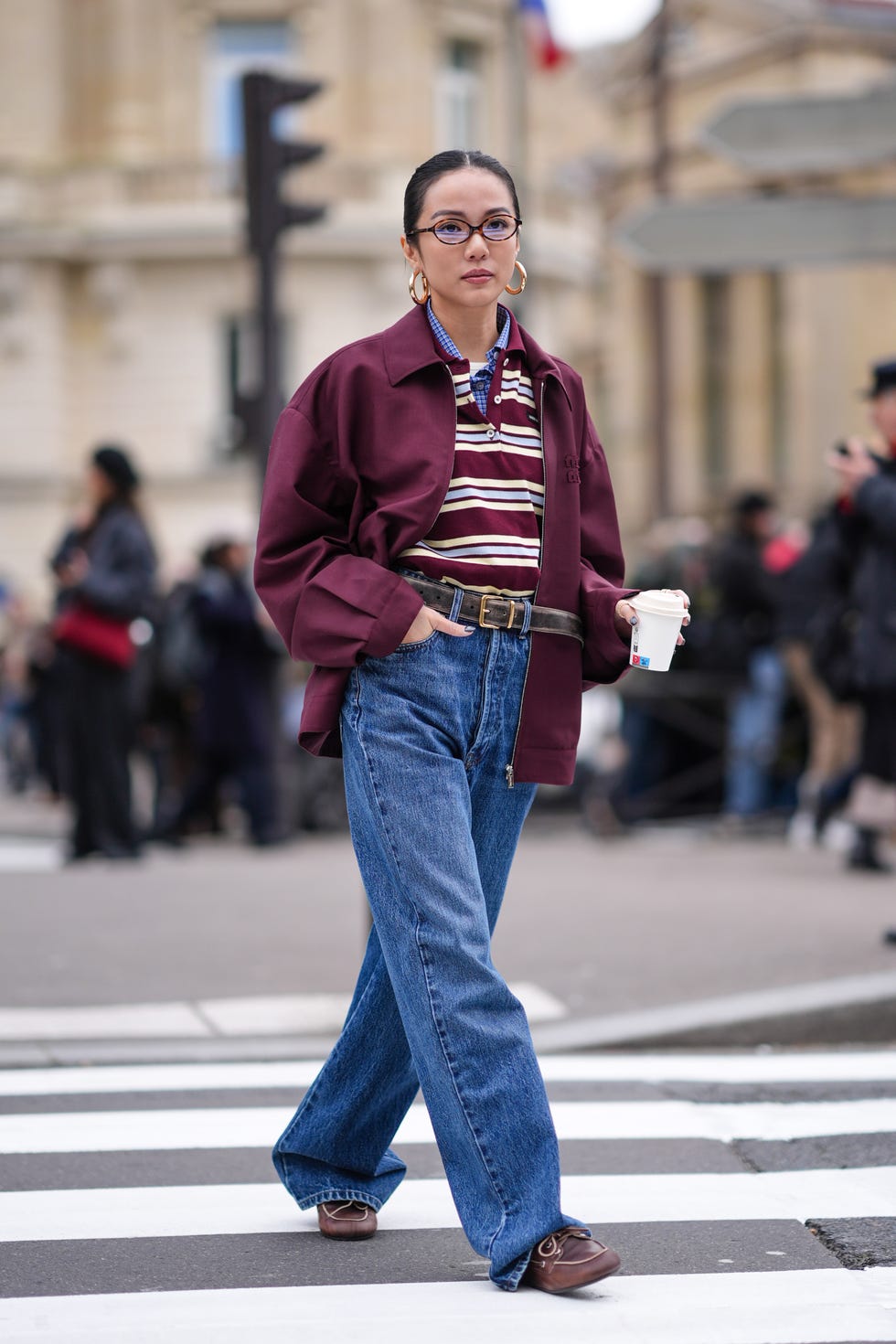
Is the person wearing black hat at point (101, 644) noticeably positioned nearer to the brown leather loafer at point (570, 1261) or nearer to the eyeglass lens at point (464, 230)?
the eyeglass lens at point (464, 230)

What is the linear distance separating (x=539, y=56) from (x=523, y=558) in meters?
24.4

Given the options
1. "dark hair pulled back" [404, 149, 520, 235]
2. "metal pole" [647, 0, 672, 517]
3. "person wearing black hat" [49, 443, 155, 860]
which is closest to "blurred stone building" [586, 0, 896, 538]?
"metal pole" [647, 0, 672, 517]

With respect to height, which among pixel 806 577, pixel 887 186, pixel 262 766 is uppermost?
pixel 887 186

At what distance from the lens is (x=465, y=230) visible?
13.1 ft

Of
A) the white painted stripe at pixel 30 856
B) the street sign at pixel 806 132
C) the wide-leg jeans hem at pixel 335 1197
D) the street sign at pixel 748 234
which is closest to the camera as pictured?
the wide-leg jeans hem at pixel 335 1197

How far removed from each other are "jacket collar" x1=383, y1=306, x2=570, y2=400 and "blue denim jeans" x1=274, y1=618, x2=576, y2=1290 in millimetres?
499

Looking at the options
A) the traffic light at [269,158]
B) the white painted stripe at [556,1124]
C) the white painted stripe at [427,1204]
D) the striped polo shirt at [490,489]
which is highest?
the traffic light at [269,158]

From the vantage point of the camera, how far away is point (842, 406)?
31.5 m

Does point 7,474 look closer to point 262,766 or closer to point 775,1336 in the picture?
point 262,766

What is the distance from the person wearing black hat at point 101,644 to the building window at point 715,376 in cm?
2478

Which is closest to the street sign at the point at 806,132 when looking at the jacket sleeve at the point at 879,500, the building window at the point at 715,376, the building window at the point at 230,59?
the jacket sleeve at the point at 879,500

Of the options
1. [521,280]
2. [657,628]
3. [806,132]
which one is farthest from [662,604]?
[806,132]

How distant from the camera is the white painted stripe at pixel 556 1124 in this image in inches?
203

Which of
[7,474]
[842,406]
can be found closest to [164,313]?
[7,474]
